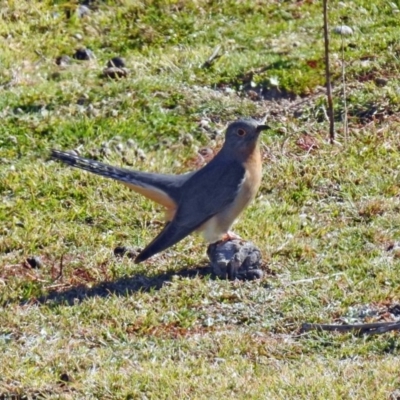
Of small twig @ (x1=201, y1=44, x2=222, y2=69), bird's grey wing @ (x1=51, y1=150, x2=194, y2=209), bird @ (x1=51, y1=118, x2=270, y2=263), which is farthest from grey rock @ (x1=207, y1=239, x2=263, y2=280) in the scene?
small twig @ (x1=201, y1=44, x2=222, y2=69)

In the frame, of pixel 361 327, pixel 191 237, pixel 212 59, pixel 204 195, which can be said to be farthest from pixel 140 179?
pixel 212 59

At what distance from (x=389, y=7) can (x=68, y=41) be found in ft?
12.1

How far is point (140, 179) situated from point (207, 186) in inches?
22.9

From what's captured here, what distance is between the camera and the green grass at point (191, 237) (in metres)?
6.95

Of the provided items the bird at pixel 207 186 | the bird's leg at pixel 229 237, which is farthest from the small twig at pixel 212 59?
the bird's leg at pixel 229 237

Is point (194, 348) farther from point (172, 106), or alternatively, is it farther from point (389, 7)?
point (389, 7)

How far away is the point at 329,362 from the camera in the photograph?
6938 mm

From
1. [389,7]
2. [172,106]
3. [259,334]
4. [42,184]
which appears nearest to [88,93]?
[172,106]

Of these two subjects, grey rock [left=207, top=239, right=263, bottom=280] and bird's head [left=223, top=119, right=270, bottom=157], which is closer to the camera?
grey rock [left=207, top=239, right=263, bottom=280]

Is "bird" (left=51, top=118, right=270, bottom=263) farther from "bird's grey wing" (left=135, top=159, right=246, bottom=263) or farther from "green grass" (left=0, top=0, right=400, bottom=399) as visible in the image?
"green grass" (left=0, top=0, right=400, bottom=399)

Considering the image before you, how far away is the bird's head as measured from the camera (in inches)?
363

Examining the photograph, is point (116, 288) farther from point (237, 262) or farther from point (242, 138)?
point (242, 138)

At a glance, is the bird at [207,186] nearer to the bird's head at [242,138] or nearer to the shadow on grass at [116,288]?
the bird's head at [242,138]

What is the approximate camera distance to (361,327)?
7320 mm
